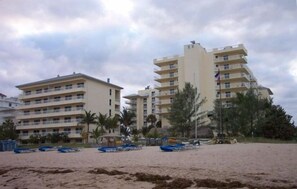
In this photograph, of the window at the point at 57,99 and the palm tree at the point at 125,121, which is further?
the palm tree at the point at 125,121

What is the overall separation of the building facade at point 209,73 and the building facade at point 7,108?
1671 inches

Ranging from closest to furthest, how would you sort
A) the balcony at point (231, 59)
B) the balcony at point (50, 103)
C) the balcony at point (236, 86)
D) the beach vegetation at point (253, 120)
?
the beach vegetation at point (253, 120) < the balcony at point (50, 103) < the balcony at point (236, 86) < the balcony at point (231, 59)

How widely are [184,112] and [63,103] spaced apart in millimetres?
27448

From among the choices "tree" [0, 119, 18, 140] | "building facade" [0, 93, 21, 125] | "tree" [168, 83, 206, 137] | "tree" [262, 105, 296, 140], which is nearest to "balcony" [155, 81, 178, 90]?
"tree" [168, 83, 206, 137]

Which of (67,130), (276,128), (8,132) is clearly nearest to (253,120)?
(276,128)

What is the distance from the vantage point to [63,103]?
75375mm

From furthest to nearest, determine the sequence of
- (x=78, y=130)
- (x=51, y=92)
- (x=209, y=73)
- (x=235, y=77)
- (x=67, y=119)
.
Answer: (x=209, y=73)
(x=235, y=77)
(x=51, y=92)
(x=67, y=119)
(x=78, y=130)

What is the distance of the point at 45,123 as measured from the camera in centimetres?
7900

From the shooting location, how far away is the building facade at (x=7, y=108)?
97.4 meters

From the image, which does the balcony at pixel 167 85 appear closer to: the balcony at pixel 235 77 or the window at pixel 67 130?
the balcony at pixel 235 77

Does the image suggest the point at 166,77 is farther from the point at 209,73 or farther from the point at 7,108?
the point at 7,108

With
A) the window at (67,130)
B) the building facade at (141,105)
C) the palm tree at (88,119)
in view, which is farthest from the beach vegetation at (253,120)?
the building facade at (141,105)

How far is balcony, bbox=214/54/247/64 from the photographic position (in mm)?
79562

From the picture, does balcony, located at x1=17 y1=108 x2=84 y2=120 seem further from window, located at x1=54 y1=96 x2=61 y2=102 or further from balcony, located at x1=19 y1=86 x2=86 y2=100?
balcony, located at x1=19 y1=86 x2=86 y2=100
